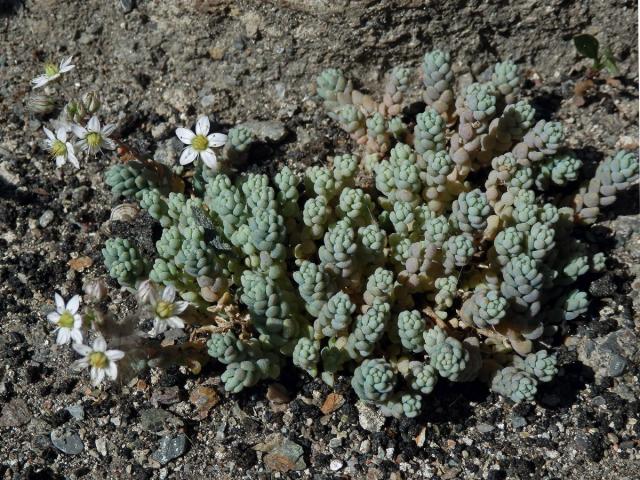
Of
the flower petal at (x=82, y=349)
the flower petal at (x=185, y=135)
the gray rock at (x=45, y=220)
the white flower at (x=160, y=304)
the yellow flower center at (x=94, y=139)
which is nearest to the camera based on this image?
the flower petal at (x=82, y=349)

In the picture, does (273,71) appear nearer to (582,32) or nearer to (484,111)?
(484,111)

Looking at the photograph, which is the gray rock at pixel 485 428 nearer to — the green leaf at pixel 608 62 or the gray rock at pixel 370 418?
the gray rock at pixel 370 418

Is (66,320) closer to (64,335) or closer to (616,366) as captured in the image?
(64,335)

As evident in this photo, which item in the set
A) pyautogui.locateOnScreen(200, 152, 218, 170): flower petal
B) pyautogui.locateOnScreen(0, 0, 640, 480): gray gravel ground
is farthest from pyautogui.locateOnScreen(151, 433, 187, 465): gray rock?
pyautogui.locateOnScreen(200, 152, 218, 170): flower petal

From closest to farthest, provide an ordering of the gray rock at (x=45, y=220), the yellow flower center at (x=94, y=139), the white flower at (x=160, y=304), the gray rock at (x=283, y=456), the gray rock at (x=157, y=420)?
1. the white flower at (x=160, y=304)
2. the gray rock at (x=283, y=456)
3. the gray rock at (x=157, y=420)
4. the yellow flower center at (x=94, y=139)
5. the gray rock at (x=45, y=220)

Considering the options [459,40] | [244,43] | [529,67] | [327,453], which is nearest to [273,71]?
[244,43]

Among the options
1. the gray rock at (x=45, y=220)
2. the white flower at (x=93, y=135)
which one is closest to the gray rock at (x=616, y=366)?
the white flower at (x=93, y=135)
